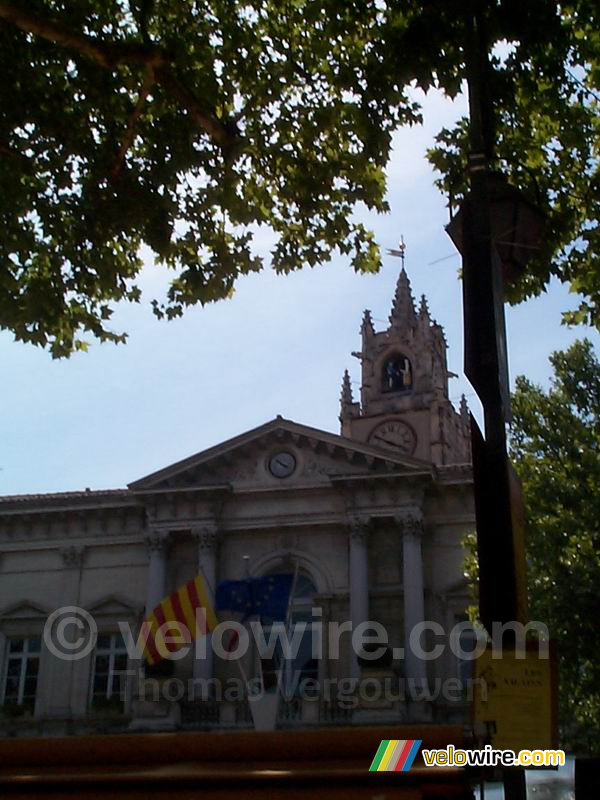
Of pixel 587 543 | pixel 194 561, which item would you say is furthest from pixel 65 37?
pixel 194 561

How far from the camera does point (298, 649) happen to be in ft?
93.5

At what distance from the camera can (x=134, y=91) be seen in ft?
38.6

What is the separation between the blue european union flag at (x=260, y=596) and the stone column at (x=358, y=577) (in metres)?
5.41

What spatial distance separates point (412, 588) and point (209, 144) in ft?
61.2

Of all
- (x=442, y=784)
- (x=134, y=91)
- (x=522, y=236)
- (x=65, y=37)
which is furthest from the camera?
(x=134, y=91)

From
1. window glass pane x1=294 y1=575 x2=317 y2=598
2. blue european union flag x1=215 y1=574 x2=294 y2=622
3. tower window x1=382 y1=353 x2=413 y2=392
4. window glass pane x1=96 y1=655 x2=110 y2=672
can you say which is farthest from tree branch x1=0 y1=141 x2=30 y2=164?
tower window x1=382 y1=353 x2=413 y2=392

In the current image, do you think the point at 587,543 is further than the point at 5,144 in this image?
Yes

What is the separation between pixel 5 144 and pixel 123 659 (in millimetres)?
22374

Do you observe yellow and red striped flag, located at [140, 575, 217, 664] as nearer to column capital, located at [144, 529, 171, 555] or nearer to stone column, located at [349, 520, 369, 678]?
stone column, located at [349, 520, 369, 678]

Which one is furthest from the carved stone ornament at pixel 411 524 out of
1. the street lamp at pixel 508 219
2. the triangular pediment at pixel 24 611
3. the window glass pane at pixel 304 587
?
the street lamp at pixel 508 219

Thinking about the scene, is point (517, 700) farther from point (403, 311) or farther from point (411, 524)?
point (403, 311)

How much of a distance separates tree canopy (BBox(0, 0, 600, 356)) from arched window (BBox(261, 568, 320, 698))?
17.0 meters

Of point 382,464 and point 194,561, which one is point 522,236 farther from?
point 194,561

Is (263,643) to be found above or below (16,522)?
below
